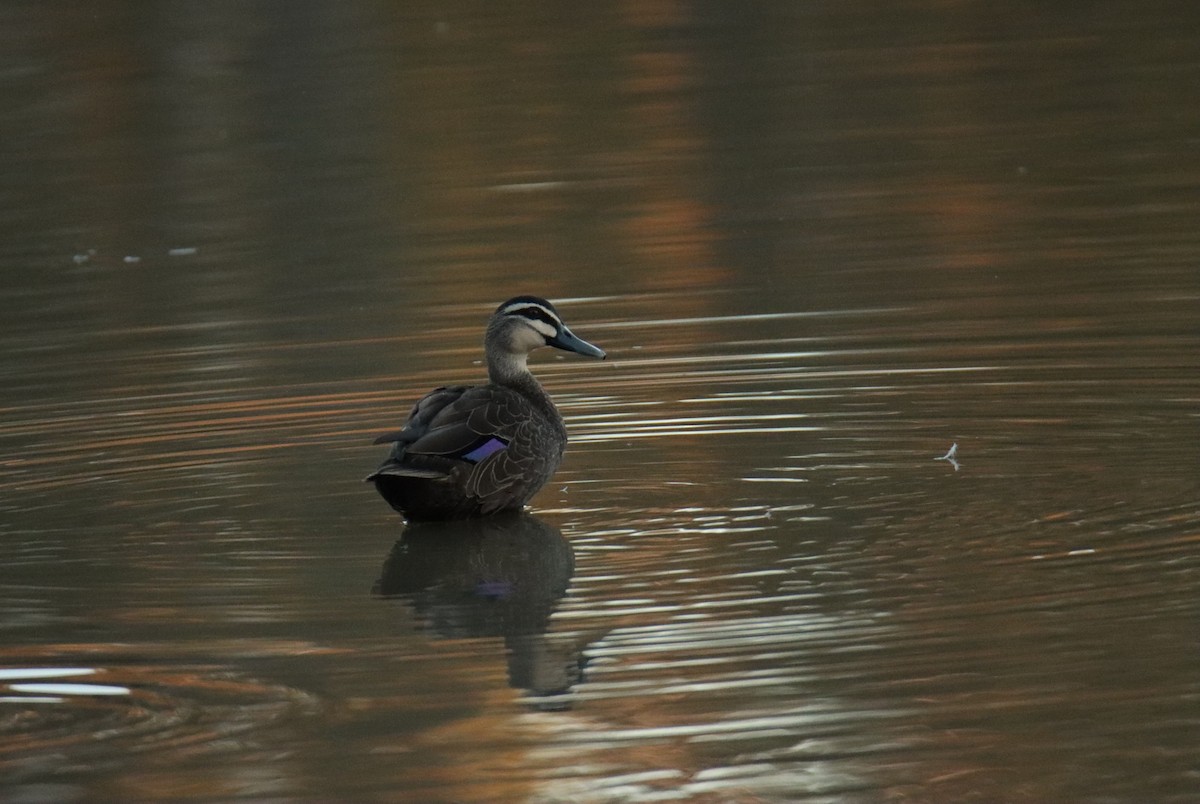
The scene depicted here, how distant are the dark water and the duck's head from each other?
568mm

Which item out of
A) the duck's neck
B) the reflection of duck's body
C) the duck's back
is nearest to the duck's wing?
the duck's back

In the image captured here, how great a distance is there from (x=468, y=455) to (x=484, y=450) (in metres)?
0.08

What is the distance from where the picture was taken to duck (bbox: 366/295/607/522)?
8398 millimetres

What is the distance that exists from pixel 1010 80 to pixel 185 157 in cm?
782

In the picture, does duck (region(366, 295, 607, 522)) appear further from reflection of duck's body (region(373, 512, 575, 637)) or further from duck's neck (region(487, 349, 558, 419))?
duck's neck (region(487, 349, 558, 419))

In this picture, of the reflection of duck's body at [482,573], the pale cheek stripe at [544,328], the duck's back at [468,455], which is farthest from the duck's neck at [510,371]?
the reflection of duck's body at [482,573]

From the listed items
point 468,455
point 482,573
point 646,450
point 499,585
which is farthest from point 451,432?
point 646,450

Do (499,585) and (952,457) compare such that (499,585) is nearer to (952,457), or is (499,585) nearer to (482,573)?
(482,573)

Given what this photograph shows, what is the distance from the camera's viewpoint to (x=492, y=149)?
67.1 ft

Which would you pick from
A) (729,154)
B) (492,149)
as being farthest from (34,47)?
(729,154)

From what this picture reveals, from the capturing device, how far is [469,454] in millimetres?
8555

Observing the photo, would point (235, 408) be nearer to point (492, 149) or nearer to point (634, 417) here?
point (634, 417)

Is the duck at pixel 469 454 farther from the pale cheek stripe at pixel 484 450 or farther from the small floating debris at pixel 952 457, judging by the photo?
the small floating debris at pixel 952 457

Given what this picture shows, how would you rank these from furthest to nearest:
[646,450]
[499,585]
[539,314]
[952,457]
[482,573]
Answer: [646,450]
[539,314]
[952,457]
[482,573]
[499,585]
